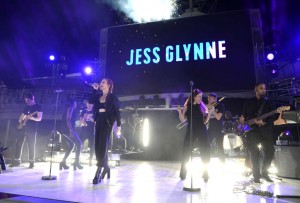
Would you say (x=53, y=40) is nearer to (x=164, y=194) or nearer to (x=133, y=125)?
(x=133, y=125)

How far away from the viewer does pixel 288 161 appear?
4.54 metres

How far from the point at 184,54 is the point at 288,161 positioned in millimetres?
5694

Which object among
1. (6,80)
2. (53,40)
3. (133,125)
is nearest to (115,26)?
(53,40)

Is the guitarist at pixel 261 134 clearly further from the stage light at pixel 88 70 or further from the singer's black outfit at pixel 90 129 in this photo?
the stage light at pixel 88 70

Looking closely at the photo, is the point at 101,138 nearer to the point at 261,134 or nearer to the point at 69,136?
the point at 69,136

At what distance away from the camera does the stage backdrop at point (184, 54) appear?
8.62m

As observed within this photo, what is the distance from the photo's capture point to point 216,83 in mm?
8891

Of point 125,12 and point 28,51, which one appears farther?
point 28,51

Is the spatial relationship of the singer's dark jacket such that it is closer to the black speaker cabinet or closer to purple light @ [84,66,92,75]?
the black speaker cabinet

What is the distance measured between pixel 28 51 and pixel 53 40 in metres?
Result: 1.88

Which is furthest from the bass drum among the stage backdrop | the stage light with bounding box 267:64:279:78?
the stage light with bounding box 267:64:279:78

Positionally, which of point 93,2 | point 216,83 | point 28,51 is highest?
point 93,2

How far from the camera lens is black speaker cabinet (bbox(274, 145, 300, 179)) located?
14.4ft

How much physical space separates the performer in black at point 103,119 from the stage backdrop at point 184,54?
5677 mm
